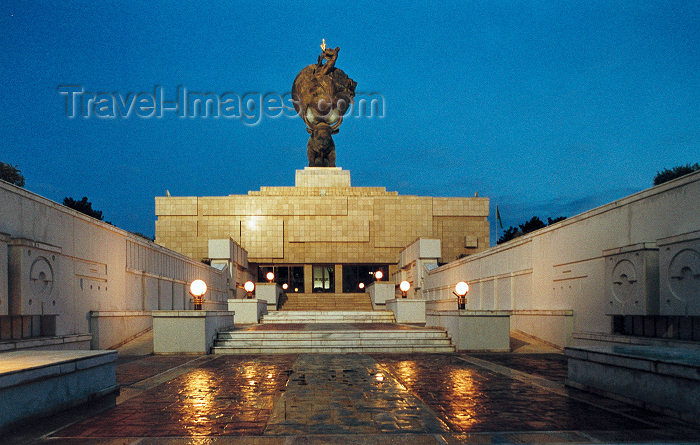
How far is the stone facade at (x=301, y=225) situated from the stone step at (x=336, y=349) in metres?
26.7

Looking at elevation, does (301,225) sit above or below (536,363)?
above

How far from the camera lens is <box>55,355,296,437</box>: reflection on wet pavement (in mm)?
5801

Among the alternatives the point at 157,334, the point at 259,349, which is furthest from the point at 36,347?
the point at 259,349

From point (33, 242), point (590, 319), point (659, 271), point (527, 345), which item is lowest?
point (527, 345)

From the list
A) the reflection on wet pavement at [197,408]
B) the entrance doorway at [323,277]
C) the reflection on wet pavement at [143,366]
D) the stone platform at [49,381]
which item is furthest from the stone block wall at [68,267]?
the entrance doorway at [323,277]

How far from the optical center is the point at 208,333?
→ 14398 mm

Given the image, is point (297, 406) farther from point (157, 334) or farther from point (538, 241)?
point (538, 241)

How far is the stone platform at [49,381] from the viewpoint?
18.8ft

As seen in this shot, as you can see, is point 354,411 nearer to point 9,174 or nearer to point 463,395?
point 463,395

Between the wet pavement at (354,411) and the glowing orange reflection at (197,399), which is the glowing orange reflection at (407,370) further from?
the glowing orange reflection at (197,399)

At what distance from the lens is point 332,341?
50.0 ft

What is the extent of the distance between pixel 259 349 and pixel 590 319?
850 centimetres

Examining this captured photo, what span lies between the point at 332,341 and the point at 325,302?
70.0ft

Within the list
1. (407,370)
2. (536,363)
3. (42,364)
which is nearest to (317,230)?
(536,363)
